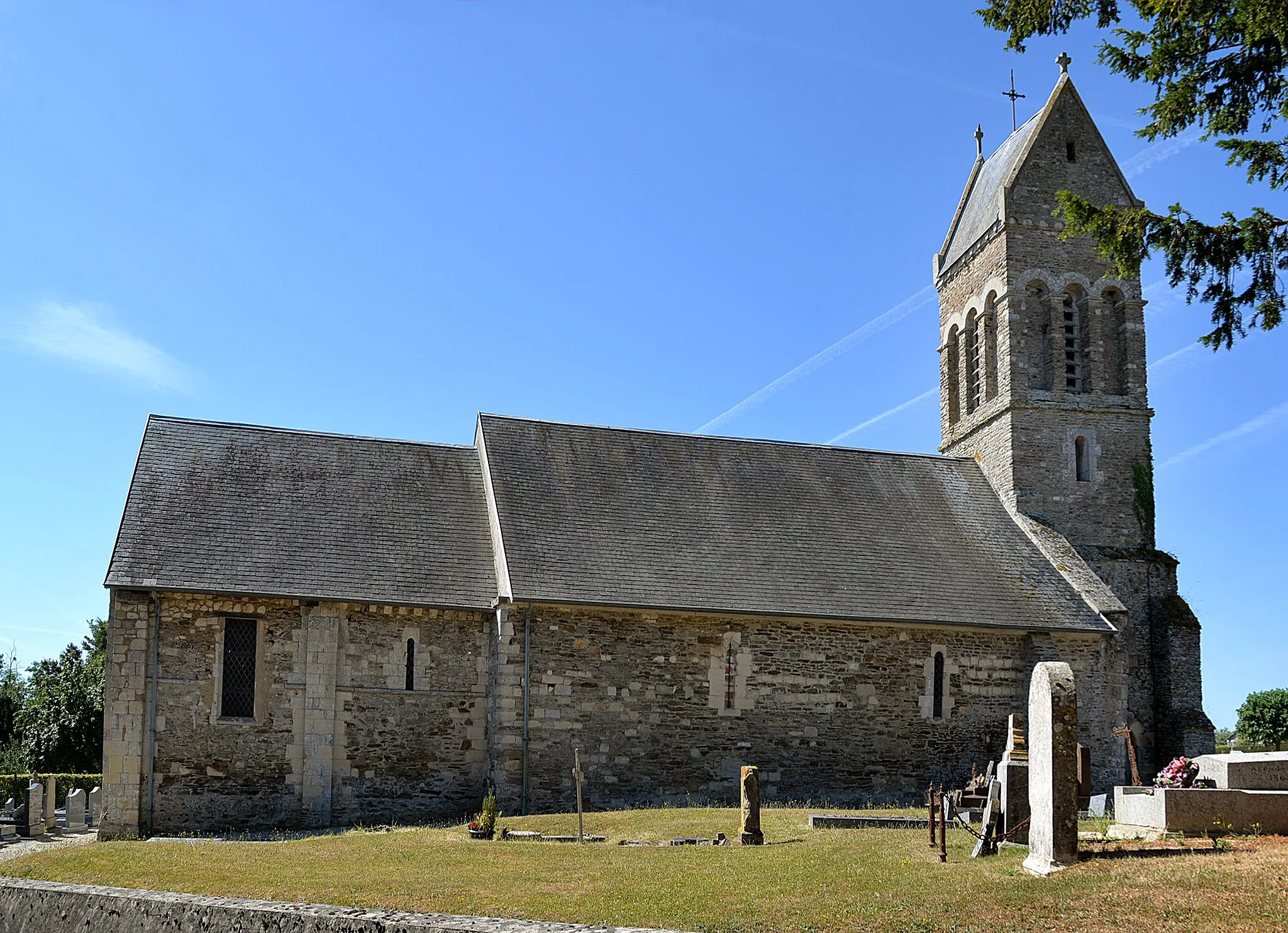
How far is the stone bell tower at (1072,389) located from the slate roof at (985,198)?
0.31 ft

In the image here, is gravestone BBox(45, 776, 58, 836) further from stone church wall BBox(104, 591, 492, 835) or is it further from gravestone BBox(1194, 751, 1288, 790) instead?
gravestone BBox(1194, 751, 1288, 790)

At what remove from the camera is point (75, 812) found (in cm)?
1983

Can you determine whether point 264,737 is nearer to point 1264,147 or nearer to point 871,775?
point 871,775

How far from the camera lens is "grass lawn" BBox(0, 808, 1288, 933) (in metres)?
8.59

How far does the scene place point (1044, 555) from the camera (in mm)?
22969

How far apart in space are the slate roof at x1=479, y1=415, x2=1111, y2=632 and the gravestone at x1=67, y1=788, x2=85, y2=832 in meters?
8.68

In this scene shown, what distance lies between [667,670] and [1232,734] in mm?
21569

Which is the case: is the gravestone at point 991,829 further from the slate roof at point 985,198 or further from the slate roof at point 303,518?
the slate roof at point 985,198

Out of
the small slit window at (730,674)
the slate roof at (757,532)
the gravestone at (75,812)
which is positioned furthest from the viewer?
the slate roof at (757,532)

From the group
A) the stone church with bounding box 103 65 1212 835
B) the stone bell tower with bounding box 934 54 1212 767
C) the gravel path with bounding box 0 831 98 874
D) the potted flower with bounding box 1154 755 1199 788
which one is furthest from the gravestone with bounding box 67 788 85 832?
the stone bell tower with bounding box 934 54 1212 767

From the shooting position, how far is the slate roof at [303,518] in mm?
18625

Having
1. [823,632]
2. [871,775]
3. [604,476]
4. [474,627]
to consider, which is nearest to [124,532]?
[474,627]

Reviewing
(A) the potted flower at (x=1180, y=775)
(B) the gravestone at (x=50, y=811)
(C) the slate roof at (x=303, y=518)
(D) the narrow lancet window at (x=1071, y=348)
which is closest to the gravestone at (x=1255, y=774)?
(A) the potted flower at (x=1180, y=775)

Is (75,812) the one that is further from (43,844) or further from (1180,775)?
(1180,775)
